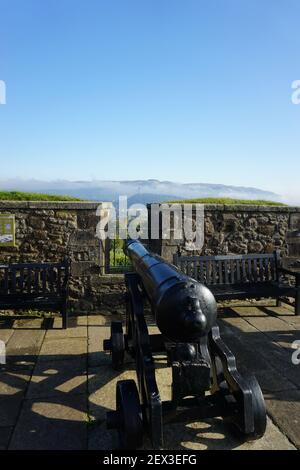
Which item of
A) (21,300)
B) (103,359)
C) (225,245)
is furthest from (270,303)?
(21,300)

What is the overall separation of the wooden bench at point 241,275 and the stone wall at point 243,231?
1.38 ft

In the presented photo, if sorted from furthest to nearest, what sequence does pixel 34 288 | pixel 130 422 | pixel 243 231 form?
pixel 243 231
pixel 34 288
pixel 130 422

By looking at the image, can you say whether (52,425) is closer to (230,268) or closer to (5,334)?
(5,334)

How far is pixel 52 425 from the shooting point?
3.34 meters

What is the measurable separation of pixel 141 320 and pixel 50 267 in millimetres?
3082

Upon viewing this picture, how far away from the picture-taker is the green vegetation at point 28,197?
271 inches

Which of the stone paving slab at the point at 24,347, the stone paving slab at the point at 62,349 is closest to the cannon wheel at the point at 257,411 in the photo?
the stone paving slab at the point at 62,349

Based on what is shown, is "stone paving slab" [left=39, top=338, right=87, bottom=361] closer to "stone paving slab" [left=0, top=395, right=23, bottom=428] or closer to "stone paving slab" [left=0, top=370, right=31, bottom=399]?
"stone paving slab" [left=0, top=370, right=31, bottom=399]

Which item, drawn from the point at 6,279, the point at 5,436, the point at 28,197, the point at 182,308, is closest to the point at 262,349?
the point at 182,308

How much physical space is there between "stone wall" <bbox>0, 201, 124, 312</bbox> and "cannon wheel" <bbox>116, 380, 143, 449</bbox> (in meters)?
3.98

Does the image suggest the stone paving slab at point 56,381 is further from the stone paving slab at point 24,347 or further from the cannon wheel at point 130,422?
the cannon wheel at point 130,422

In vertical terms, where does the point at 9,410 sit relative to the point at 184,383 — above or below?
below

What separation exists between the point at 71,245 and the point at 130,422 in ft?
14.2

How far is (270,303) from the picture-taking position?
7.47 metres
